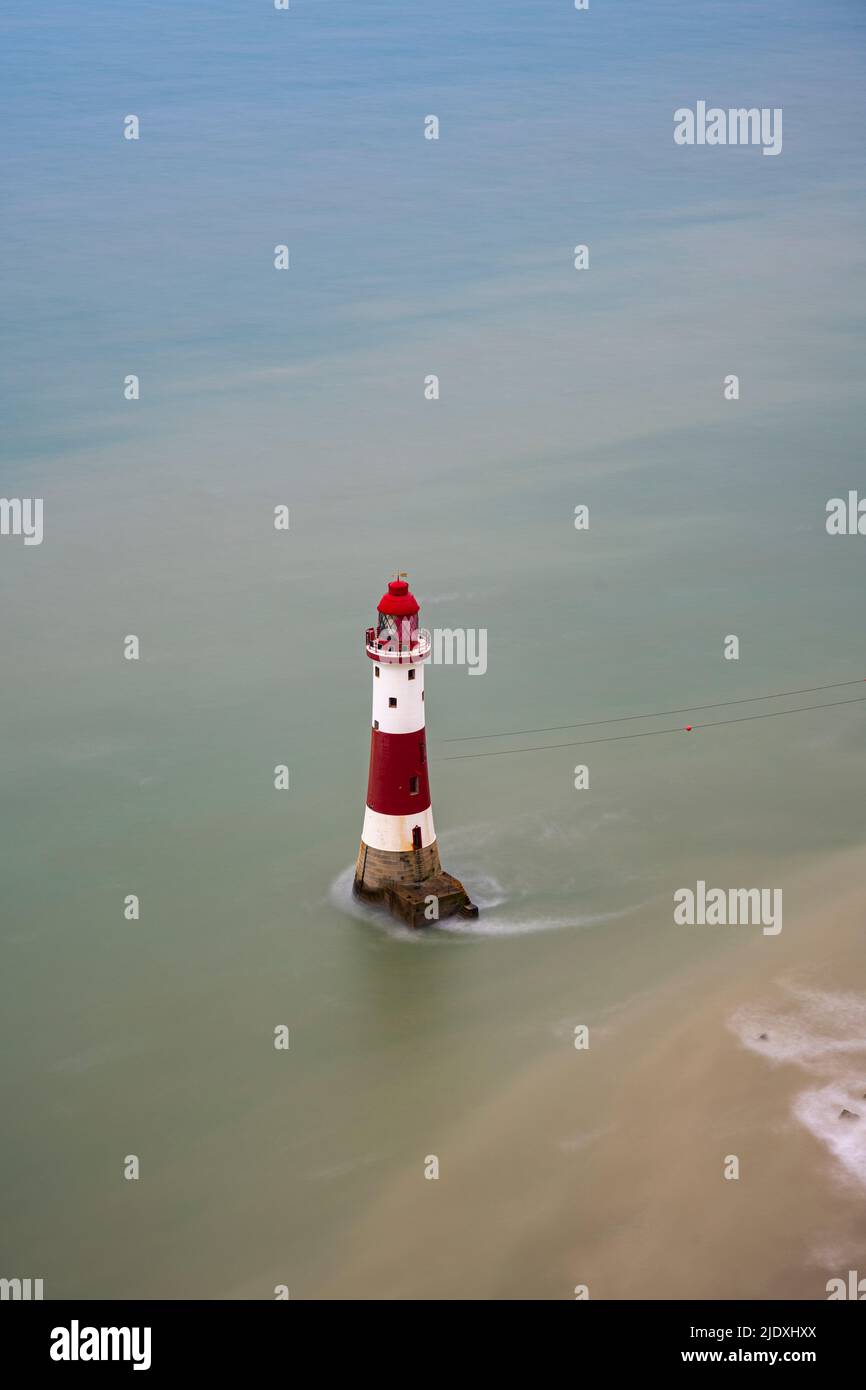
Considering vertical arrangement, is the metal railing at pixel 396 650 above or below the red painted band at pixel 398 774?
above

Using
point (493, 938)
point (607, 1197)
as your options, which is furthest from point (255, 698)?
point (607, 1197)
